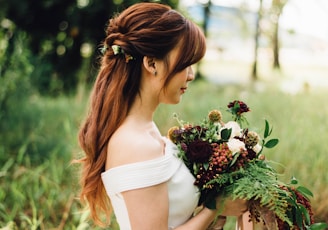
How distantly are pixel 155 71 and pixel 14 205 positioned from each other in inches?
93.4

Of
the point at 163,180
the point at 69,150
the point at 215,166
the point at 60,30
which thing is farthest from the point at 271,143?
the point at 60,30

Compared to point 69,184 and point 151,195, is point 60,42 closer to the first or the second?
point 69,184

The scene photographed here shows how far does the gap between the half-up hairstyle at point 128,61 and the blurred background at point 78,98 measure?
2.41 ft

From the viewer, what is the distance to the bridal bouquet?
184cm

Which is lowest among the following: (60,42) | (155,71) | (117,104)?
(60,42)

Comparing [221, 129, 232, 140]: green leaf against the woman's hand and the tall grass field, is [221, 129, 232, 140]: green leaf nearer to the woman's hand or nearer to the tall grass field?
the woman's hand

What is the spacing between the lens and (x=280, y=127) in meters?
4.99

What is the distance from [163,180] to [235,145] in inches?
11.7

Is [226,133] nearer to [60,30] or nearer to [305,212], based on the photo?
[305,212]

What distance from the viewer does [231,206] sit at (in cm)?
196

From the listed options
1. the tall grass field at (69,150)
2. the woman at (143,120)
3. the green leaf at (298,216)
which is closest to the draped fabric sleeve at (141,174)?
the woman at (143,120)

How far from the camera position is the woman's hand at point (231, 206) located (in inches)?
76.0

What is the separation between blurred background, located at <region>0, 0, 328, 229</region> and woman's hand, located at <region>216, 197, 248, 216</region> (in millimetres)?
352

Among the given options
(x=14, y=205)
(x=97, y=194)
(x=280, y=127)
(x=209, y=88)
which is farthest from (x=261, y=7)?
(x=97, y=194)
